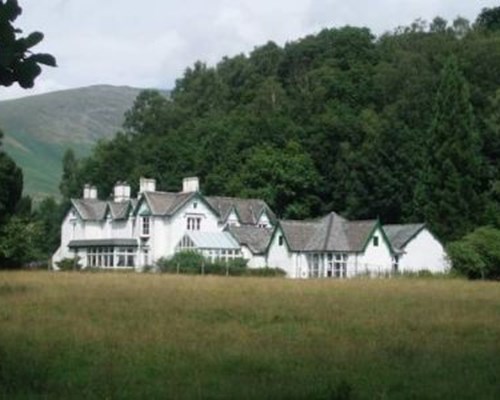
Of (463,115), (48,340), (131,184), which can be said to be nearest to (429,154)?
(463,115)

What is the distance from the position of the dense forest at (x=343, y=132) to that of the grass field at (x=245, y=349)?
5219 centimetres

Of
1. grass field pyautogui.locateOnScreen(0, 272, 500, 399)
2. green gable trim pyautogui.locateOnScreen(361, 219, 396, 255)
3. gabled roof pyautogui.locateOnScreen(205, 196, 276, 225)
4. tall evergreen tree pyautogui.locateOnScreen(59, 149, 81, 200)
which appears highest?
tall evergreen tree pyautogui.locateOnScreen(59, 149, 81, 200)

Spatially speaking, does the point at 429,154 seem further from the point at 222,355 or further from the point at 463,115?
the point at 222,355

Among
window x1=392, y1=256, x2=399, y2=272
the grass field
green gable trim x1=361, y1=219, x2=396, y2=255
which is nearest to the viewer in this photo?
the grass field

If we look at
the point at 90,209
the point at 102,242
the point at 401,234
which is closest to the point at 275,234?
the point at 401,234

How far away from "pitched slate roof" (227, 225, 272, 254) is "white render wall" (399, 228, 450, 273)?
11515 millimetres

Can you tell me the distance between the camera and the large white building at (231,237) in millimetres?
76562

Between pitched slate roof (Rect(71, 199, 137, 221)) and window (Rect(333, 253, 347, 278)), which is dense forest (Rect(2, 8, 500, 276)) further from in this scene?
pitched slate roof (Rect(71, 199, 137, 221))

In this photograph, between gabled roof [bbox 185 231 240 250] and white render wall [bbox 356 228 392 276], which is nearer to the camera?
white render wall [bbox 356 228 392 276]

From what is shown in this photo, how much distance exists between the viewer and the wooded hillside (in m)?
82.0

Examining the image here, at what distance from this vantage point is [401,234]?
78.5m

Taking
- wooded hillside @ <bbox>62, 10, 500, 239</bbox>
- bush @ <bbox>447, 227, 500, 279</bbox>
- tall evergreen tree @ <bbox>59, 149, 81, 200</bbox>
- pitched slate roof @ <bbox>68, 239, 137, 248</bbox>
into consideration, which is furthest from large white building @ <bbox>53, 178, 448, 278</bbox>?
tall evergreen tree @ <bbox>59, 149, 81, 200</bbox>

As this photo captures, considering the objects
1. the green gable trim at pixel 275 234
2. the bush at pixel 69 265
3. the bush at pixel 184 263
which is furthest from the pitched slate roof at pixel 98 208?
the bush at pixel 184 263

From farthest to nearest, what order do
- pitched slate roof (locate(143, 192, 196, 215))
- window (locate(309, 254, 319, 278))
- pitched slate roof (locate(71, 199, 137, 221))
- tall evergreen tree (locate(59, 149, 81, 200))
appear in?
tall evergreen tree (locate(59, 149, 81, 200)) → pitched slate roof (locate(71, 199, 137, 221)) → pitched slate roof (locate(143, 192, 196, 215)) → window (locate(309, 254, 319, 278))
